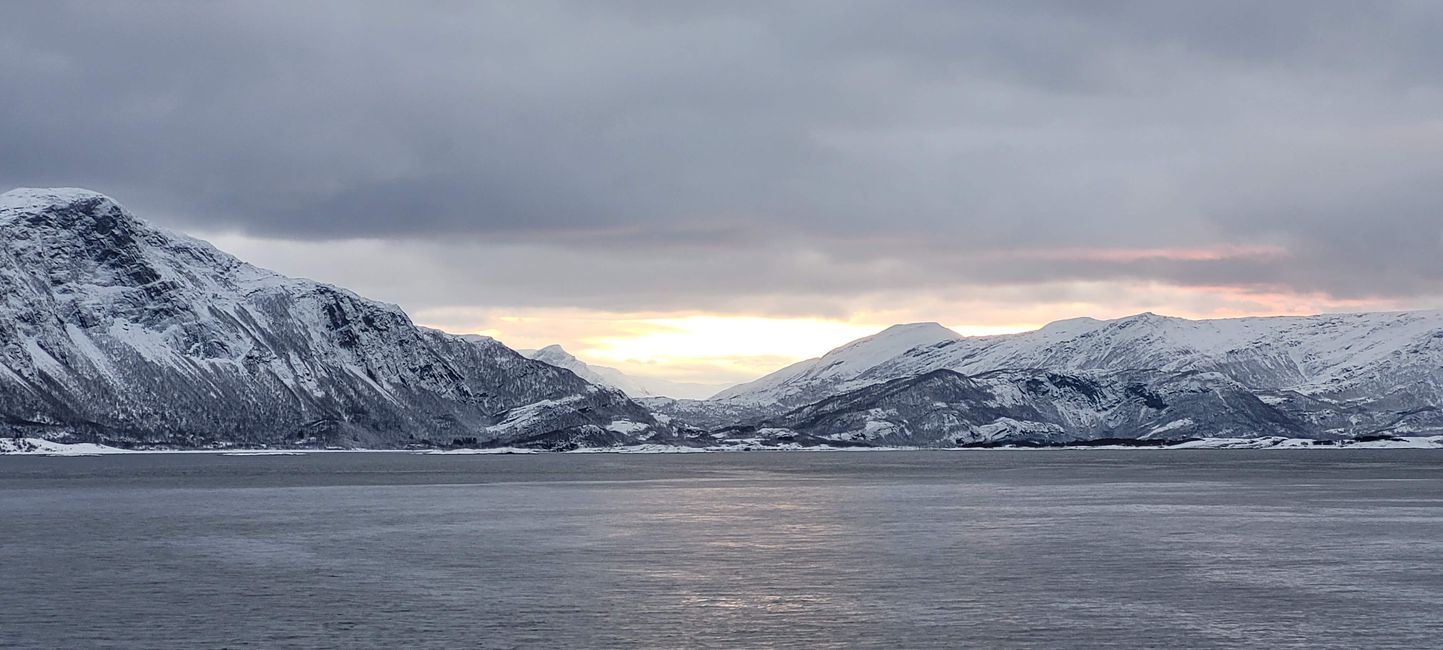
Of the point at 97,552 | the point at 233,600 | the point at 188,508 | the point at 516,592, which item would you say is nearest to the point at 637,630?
the point at 516,592

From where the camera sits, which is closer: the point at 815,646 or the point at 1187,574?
the point at 815,646

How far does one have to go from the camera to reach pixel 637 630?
7969cm

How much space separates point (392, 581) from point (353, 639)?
2570cm

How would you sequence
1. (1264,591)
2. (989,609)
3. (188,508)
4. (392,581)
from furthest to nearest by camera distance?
(188,508) < (392,581) < (1264,591) < (989,609)

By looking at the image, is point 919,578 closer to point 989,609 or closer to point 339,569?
point 989,609

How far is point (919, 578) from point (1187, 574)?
18.4 meters

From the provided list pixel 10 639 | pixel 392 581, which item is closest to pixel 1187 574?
pixel 392 581

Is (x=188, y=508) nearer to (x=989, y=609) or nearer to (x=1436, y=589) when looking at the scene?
(x=989, y=609)

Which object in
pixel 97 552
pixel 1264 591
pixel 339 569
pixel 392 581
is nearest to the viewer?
pixel 1264 591

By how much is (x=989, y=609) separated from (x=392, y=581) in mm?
39294

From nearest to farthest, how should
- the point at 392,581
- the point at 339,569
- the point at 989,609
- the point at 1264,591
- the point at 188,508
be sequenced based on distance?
the point at 989,609
the point at 1264,591
the point at 392,581
the point at 339,569
the point at 188,508

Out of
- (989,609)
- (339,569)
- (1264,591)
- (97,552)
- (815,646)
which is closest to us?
(815,646)

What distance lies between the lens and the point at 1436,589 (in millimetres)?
96375

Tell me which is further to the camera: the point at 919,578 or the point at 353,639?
the point at 919,578
